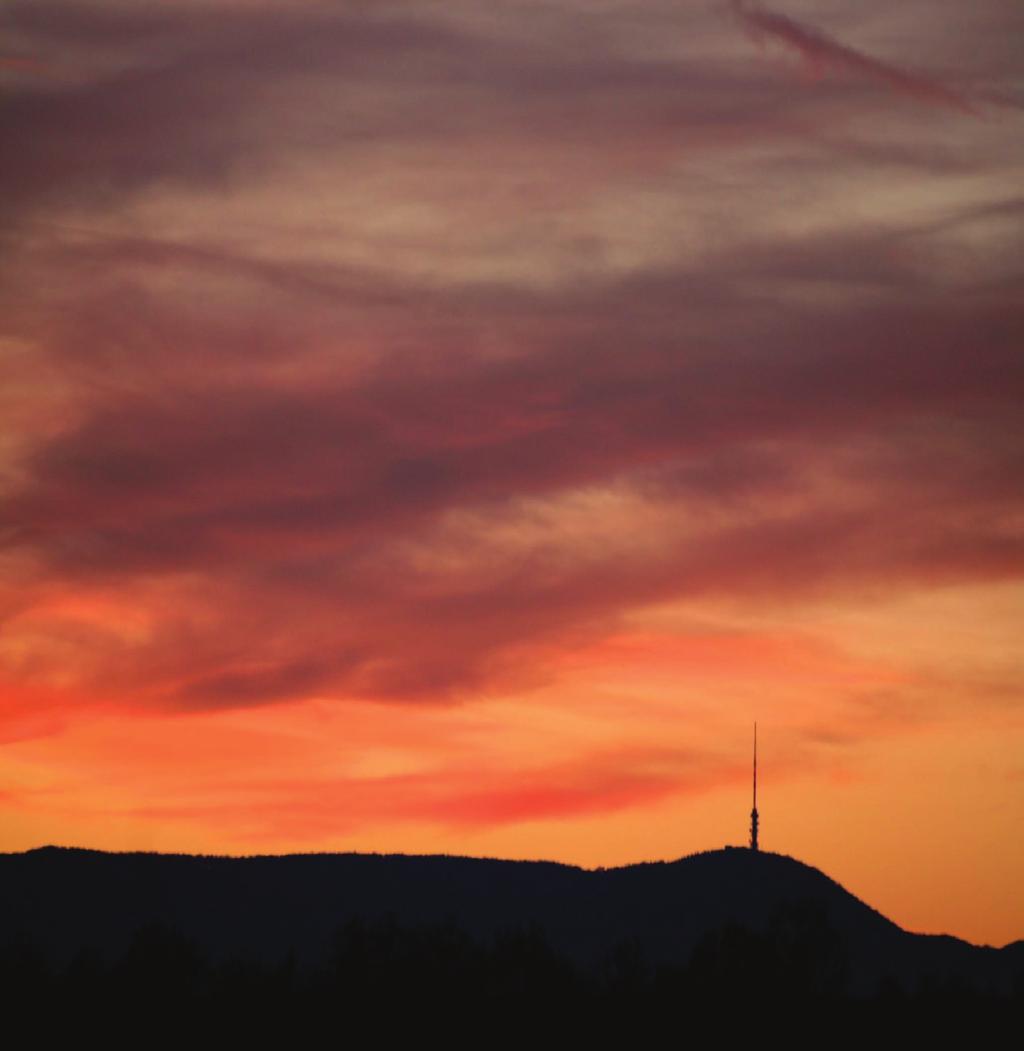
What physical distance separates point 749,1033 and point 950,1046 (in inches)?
812

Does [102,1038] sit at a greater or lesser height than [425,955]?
lesser

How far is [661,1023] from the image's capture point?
164m

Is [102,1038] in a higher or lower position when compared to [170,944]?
lower

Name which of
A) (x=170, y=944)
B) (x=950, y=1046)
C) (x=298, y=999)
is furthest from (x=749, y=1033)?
(x=170, y=944)

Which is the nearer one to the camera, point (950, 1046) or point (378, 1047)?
point (950, 1046)

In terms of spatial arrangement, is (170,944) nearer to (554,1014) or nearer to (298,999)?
(298,999)

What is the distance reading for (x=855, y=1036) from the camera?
151375 mm

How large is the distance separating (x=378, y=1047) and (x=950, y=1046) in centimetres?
4969

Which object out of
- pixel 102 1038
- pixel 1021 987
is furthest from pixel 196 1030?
pixel 1021 987

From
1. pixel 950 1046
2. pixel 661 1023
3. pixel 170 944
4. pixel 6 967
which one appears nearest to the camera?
pixel 950 1046

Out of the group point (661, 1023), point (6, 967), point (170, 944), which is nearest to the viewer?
point (661, 1023)

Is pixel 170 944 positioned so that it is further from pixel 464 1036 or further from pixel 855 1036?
pixel 855 1036

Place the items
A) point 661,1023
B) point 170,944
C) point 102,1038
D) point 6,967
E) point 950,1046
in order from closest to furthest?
point 950,1046
point 102,1038
point 661,1023
point 6,967
point 170,944

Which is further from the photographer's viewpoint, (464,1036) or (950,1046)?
(464,1036)
